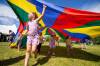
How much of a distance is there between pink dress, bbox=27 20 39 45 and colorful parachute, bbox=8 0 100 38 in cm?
277

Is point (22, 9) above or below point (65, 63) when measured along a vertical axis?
above

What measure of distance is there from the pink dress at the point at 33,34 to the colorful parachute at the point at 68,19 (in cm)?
277

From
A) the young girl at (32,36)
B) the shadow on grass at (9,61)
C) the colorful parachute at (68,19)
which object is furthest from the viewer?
the colorful parachute at (68,19)

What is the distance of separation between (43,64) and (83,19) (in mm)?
2995

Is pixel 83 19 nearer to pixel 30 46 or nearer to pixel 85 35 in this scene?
pixel 85 35

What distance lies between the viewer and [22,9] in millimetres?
12672

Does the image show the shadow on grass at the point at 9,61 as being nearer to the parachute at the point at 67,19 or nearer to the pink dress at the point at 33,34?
the pink dress at the point at 33,34

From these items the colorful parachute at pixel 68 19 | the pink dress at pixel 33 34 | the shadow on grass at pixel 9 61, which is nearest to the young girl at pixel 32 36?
the pink dress at pixel 33 34

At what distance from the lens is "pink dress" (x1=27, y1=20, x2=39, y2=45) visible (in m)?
8.81

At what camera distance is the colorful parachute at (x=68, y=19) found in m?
11.5

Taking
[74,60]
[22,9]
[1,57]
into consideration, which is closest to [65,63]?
[74,60]

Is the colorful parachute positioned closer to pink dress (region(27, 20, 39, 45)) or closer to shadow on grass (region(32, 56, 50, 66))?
shadow on grass (region(32, 56, 50, 66))

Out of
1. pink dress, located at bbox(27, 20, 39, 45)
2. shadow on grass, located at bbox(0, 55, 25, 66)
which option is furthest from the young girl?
shadow on grass, located at bbox(0, 55, 25, 66)

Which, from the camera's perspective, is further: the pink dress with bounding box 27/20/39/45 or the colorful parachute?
the colorful parachute
